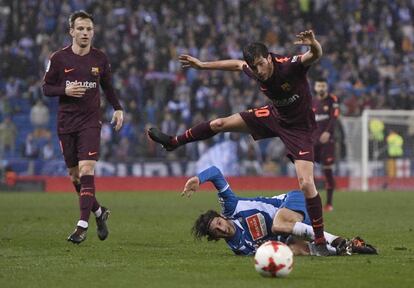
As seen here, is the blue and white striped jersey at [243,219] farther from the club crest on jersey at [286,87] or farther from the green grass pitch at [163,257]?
the club crest on jersey at [286,87]

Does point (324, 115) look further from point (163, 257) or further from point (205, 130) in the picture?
point (163, 257)

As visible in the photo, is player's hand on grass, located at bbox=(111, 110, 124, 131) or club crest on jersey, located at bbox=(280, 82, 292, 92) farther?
player's hand on grass, located at bbox=(111, 110, 124, 131)

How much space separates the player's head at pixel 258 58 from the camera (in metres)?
9.97

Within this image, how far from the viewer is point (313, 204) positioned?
10.2m

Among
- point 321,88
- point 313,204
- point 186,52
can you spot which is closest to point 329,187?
point 321,88

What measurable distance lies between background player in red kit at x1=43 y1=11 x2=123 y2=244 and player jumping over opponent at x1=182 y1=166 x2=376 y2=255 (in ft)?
6.38

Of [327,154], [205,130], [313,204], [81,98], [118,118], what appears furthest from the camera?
[327,154]

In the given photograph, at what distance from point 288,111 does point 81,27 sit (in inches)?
112

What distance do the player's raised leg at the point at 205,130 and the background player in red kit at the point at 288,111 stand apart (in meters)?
0.01

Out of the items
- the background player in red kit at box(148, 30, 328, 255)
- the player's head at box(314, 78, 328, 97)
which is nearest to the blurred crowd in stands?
the player's head at box(314, 78, 328, 97)

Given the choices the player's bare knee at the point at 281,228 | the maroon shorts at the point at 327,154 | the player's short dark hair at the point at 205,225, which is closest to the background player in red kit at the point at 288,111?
the player's bare knee at the point at 281,228

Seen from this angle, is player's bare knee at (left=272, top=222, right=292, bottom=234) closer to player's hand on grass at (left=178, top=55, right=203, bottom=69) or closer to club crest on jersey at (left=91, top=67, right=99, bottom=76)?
player's hand on grass at (left=178, top=55, right=203, bottom=69)

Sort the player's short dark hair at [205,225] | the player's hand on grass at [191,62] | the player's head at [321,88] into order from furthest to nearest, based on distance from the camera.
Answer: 1. the player's head at [321,88]
2. the player's hand on grass at [191,62]
3. the player's short dark hair at [205,225]

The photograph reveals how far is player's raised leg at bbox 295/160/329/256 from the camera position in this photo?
10.1 m
